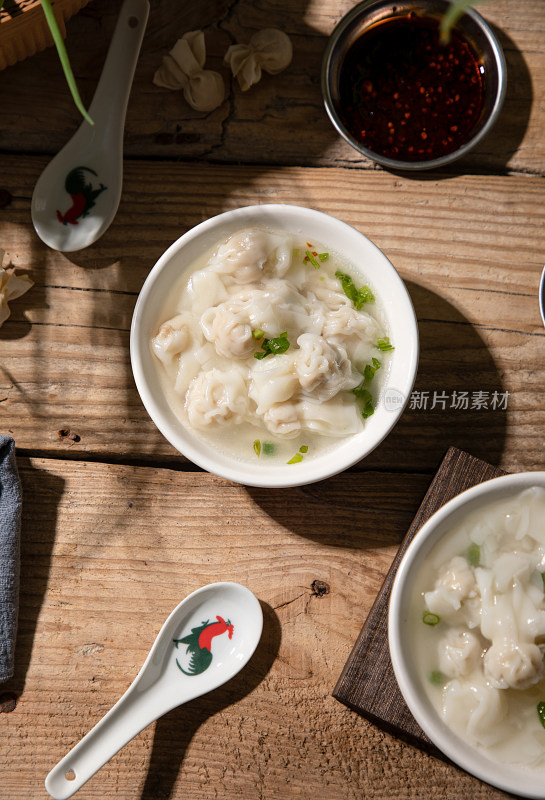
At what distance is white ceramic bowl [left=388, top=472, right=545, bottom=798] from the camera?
165 cm

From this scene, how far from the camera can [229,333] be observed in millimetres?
1814

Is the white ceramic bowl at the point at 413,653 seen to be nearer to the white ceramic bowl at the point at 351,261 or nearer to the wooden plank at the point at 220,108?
the white ceramic bowl at the point at 351,261

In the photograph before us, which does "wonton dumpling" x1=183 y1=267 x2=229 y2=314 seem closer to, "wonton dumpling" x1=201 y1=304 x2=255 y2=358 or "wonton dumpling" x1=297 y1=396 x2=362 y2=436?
"wonton dumpling" x1=201 y1=304 x2=255 y2=358

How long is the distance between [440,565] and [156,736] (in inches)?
41.7

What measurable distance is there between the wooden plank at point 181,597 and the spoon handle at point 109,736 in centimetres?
11

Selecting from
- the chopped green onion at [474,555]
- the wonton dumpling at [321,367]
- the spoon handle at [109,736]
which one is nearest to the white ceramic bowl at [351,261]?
the wonton dumpling at [321,367]

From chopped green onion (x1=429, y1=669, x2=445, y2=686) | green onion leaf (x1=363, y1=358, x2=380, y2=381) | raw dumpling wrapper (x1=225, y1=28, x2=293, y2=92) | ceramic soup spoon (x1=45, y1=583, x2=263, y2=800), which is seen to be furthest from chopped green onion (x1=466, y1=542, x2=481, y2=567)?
raw dumpling wrapper (x1=225, y1=28, x2=293, y2=92)

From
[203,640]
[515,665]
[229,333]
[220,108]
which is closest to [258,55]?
[220,108]

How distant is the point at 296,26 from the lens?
2.23 metres

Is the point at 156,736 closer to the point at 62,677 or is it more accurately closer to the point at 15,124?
the point at 62,677

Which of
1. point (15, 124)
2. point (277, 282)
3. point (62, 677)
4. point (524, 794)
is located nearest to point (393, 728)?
point (524, 794)

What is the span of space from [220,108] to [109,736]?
81.7 inches

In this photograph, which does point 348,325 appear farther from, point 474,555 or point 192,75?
point 192,75

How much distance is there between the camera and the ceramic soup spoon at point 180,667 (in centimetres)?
188
